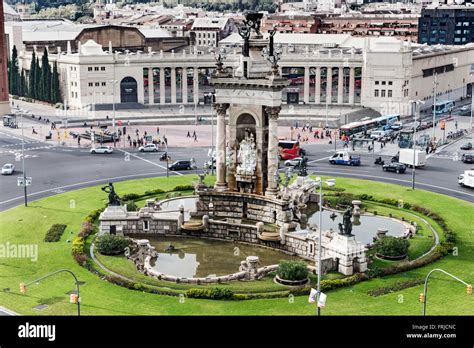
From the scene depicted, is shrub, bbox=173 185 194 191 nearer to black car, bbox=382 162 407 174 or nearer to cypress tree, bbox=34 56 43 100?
black car, bbox=382 162 407 174

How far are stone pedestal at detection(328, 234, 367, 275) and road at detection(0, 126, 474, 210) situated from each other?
30600 mm

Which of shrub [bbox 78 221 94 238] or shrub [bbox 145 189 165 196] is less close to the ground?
shrub [bbox 78 221 94 238]

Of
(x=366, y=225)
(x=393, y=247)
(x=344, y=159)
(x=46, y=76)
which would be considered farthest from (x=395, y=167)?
(x=46, y=76)

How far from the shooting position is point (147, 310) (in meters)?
51.0

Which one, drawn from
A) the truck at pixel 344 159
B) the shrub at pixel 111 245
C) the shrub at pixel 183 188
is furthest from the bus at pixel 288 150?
the shrub at pixel 111 245

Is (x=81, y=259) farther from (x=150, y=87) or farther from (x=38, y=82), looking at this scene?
(x=38, y=82)

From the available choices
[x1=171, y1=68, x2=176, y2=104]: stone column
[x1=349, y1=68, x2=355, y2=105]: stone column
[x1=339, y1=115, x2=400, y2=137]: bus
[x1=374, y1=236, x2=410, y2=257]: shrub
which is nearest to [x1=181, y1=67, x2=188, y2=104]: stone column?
[x1=171, y1=68, x2=176, y2=104]: stone column

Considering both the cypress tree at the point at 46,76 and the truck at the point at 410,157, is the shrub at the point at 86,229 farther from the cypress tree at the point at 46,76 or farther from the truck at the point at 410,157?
the cypress tree at the point at 46,76

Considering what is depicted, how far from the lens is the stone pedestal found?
58.7m

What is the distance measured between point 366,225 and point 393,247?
13.7m

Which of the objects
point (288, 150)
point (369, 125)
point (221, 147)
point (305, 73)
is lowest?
point (288, 150)

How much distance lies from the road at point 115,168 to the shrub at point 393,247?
1017 inches

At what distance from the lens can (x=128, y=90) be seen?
164000 mm
